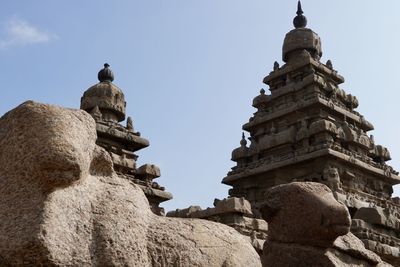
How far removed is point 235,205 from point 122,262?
765 centimetres

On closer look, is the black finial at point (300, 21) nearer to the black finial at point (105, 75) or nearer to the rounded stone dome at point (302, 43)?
the rounded stone dome at point (302, 43)

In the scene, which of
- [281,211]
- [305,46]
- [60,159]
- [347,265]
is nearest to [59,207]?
[60,159]

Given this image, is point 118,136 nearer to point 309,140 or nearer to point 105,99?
point 105,99

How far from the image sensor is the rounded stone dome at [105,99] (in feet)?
65.3

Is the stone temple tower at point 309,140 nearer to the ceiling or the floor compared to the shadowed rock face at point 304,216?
nearer to the ceiling

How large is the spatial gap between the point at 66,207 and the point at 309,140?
16.4 m

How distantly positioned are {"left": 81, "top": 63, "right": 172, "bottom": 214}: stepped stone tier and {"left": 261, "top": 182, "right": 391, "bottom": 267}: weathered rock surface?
36.6 feet

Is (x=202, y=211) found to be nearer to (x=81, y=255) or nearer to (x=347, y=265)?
(x=347, y=265)

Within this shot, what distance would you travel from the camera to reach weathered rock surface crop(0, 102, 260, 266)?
2982 mm

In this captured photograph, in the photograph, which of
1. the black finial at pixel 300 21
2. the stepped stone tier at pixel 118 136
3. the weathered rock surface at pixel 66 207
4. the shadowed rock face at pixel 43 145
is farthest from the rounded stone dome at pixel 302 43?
the shadowed rock face at pixel 43 145

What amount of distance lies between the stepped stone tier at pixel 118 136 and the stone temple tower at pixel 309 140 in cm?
333

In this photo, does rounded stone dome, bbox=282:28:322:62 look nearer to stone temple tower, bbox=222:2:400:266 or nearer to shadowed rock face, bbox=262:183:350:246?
stone temple tower, bbox=222:2:400:266

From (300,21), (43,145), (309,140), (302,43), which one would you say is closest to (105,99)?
(309,140)

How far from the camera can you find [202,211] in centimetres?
1156
